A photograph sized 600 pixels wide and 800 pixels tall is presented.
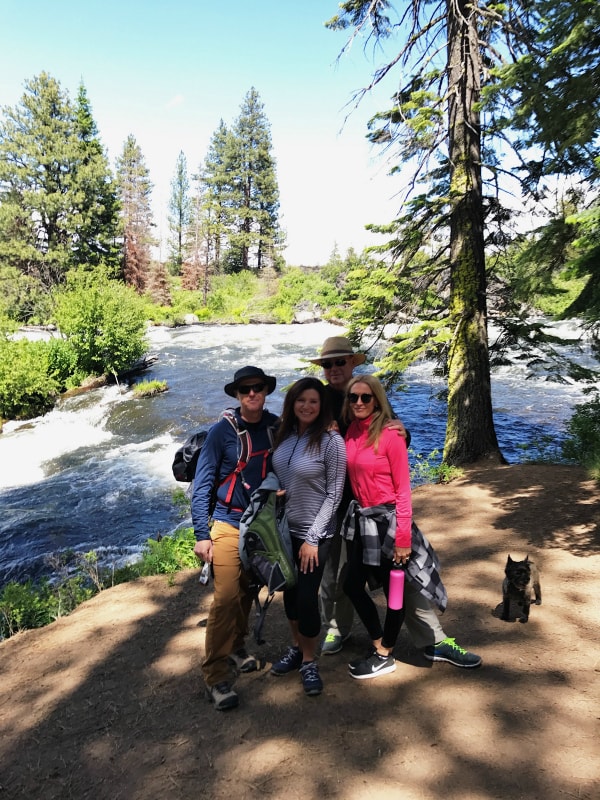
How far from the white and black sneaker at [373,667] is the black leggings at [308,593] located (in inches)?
15.3

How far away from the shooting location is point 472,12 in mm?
7707

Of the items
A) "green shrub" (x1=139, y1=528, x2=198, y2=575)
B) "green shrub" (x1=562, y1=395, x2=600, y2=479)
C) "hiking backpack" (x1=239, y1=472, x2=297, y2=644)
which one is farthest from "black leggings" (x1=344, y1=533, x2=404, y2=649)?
"green shrub" (x1=562, y1=395, x2=600, y2=479)

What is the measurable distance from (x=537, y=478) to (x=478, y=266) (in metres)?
3.63

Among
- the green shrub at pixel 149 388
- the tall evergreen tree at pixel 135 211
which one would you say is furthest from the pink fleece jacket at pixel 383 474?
the tall evergreen tree at pixel 135 211

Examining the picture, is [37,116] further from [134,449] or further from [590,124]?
[590,124]

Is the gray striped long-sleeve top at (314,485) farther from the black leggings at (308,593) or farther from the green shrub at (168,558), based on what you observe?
the green shrub at (168,558)

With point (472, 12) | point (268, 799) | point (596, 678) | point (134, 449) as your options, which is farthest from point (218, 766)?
point (134, 449)

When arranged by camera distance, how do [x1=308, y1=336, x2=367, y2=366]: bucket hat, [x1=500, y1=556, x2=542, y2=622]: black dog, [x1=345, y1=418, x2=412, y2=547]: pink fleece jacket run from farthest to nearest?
1. [x1=500, y1=556, x2=542, y2=622]: black dog
2. [x1=308, y1=336, x2=367, y2=366]: bucket hat
3. [x1=345, y1=418, x2=412, y2=547]: pink fleece jacket

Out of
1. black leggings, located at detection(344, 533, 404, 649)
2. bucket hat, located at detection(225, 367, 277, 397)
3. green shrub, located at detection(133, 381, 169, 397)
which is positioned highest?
bucket hat, located at detection(225, 367, 277, 397)

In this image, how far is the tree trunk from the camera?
8047 mm

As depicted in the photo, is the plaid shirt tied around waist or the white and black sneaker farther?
the white and black sneaker

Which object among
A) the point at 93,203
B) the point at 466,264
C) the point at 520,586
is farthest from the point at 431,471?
the point at 93,203

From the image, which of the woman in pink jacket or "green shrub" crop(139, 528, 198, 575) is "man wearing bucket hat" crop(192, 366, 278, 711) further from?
"green shrub" crop(139, 528, 198, 575)

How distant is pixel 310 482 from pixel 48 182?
36.3 meters
